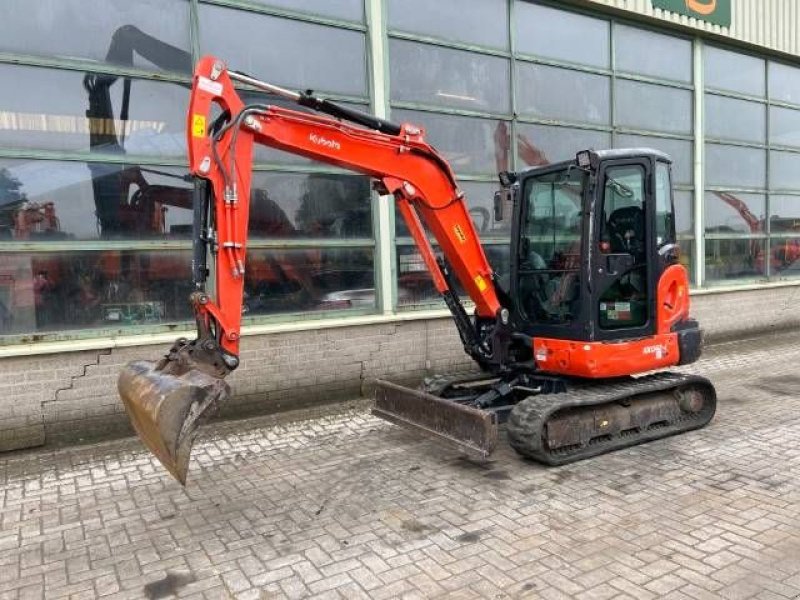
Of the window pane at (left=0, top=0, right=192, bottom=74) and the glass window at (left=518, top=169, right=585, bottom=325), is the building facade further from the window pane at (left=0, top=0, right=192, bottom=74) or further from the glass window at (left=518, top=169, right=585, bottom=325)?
the glass window at (left=518, top=169, right=585, bottom=325)

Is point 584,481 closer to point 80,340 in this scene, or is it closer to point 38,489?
point 38,489

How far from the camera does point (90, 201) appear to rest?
616cm

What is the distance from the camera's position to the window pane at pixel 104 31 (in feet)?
19.2

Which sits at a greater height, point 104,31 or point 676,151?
point 104,31

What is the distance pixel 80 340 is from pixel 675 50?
10207 mm

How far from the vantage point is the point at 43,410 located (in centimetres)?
578

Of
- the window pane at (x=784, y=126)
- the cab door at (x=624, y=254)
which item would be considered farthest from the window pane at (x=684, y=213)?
the cab door at (x=624, y=254)

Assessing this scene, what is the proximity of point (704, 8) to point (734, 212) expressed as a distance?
3.66m

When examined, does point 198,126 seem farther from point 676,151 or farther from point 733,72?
point 733,72

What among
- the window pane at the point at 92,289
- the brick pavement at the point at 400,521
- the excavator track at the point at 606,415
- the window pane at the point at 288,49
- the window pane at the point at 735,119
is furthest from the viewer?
the window pane at the point at 735,119

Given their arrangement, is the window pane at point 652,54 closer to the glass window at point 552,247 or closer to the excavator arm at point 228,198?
the glass window at point 552,247

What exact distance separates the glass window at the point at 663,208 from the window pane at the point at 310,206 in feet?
11.3

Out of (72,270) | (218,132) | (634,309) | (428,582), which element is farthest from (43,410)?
(634,309)

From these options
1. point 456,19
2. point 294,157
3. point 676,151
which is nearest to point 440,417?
point 294,157
